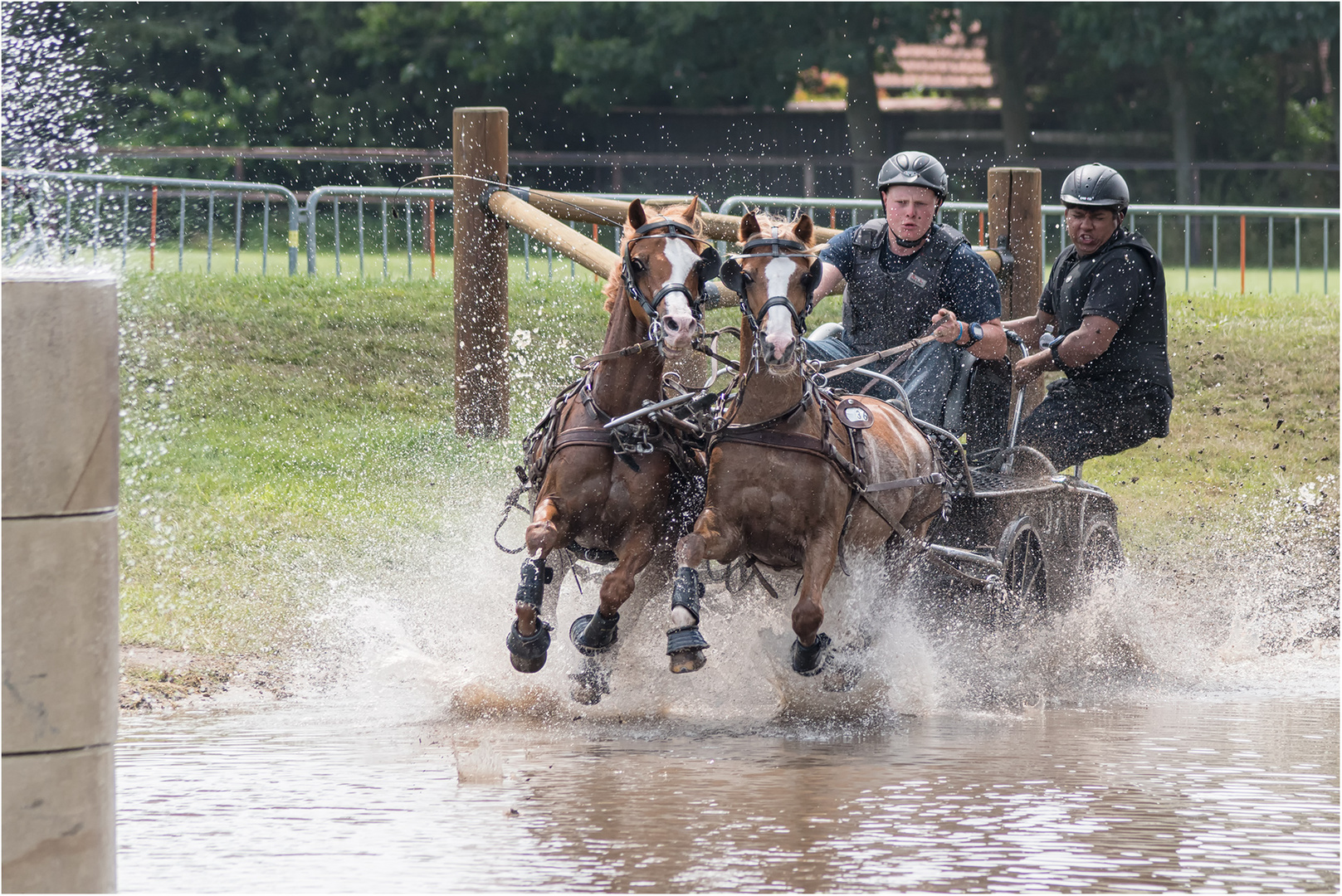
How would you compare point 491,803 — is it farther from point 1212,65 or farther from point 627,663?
point 1212,65

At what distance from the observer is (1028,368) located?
739 centimetres

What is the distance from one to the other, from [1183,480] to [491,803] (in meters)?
7.64

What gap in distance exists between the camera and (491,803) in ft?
16.7

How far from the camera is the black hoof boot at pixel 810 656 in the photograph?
6.00m

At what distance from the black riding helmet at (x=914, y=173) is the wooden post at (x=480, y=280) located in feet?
10.6

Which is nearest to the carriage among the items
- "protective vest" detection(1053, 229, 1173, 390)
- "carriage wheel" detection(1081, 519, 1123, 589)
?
"protective vest" detection(1053, 229, 1173, 390)

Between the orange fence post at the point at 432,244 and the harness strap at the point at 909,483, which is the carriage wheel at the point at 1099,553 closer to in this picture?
the harness strap at the point at 909,483

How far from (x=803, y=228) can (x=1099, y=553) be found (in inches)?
112

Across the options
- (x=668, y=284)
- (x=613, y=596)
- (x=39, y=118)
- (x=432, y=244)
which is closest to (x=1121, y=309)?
(x=668, y=284)

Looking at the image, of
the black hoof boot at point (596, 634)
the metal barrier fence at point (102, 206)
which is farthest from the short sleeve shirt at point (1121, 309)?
the metal barrier fence at point (102, 206)

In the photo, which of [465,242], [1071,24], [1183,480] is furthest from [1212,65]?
Result: [465,242]

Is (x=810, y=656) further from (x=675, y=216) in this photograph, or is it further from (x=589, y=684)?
(x=675, y=216)

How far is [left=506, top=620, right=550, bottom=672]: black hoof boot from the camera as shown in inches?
235

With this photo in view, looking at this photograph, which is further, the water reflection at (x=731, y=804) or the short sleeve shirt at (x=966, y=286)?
the short sleeve shirt at (x=966, y=286)
